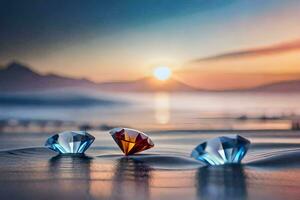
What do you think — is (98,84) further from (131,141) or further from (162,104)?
(131,141)

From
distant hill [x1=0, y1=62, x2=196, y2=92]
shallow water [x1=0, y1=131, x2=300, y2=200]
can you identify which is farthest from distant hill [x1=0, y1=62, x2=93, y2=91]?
shallow water [x1=0, y1=131, x2=300, y2=200]

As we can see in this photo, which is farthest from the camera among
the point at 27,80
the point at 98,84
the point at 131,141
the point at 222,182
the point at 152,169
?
the point at 27,80

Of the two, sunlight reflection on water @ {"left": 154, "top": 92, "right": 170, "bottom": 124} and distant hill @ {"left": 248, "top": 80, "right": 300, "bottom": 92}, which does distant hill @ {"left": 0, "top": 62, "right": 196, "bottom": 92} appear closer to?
sunlight reflection on water @ {"left": 154, "top": 92, "right": 170, "bottom": 124}

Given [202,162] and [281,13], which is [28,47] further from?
[202,162]

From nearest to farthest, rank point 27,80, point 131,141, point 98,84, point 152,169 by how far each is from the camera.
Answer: point 152,169 → point 131,141 → point 98,84 → point 27,80

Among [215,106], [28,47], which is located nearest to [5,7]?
[28,47]

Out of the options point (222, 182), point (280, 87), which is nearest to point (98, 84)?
point (280, 87)

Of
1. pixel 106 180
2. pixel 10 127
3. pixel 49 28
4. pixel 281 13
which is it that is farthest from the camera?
pixel 49 28

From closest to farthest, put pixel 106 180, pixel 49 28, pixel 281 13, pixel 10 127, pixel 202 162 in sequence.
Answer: pixel 106 180 → pixel 202 162 → pixel 10 127 → pixel 281 13 → pixel 49 28
